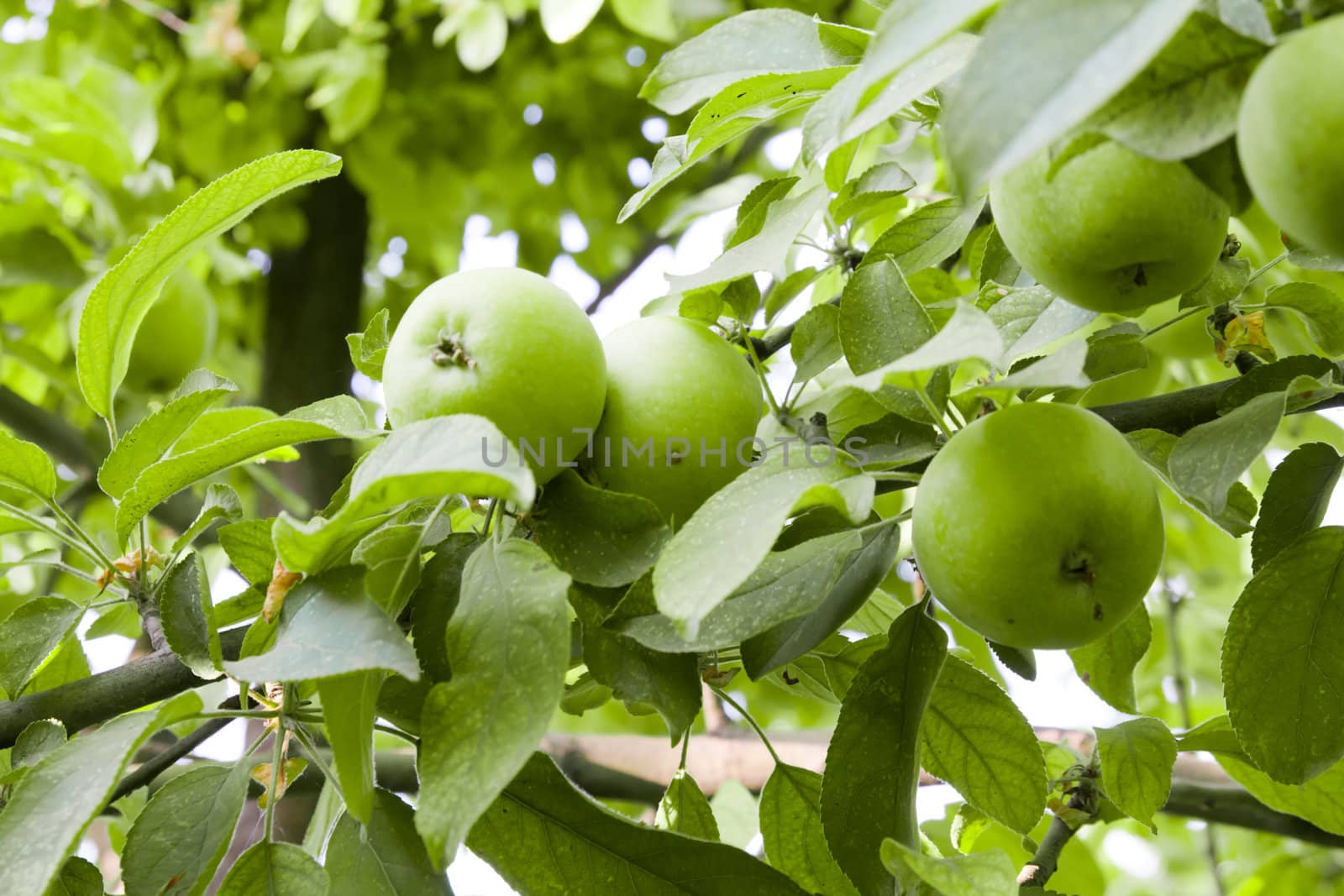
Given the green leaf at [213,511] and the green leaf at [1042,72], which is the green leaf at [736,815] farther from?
the green leaf at [1042,72]

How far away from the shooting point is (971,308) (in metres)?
0.39

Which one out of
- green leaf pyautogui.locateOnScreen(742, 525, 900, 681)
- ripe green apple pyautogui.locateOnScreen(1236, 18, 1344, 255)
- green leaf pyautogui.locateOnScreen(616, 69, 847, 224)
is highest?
ripe green apple pyautogui.locateOnScreen(1236, 18, 1344, 255)

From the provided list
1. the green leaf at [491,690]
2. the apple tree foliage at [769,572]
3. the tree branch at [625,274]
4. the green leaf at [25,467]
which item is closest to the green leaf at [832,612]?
the apple tree foliage at [769,572]

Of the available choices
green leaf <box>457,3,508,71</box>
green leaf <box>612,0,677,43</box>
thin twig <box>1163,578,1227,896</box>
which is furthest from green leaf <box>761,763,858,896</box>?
green leaf <box>457,3,508,71</box>

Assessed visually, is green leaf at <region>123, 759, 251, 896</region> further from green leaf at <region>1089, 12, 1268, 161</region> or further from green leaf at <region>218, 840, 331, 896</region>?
green leaf at <region>1089, 12, 1268, 161</region>

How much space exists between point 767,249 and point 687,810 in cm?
34

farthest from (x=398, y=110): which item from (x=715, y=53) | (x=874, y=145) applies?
(x=715, y=53)

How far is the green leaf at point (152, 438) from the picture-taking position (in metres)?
0.61

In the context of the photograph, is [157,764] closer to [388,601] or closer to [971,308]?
[388,601]

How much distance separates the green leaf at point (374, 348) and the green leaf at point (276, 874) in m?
0.26

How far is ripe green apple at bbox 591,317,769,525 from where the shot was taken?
0.56 meters

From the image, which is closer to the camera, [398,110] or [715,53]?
[715,53]

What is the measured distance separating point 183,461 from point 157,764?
0.24m

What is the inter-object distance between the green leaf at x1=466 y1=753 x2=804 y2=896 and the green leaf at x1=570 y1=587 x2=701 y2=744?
6 cm
